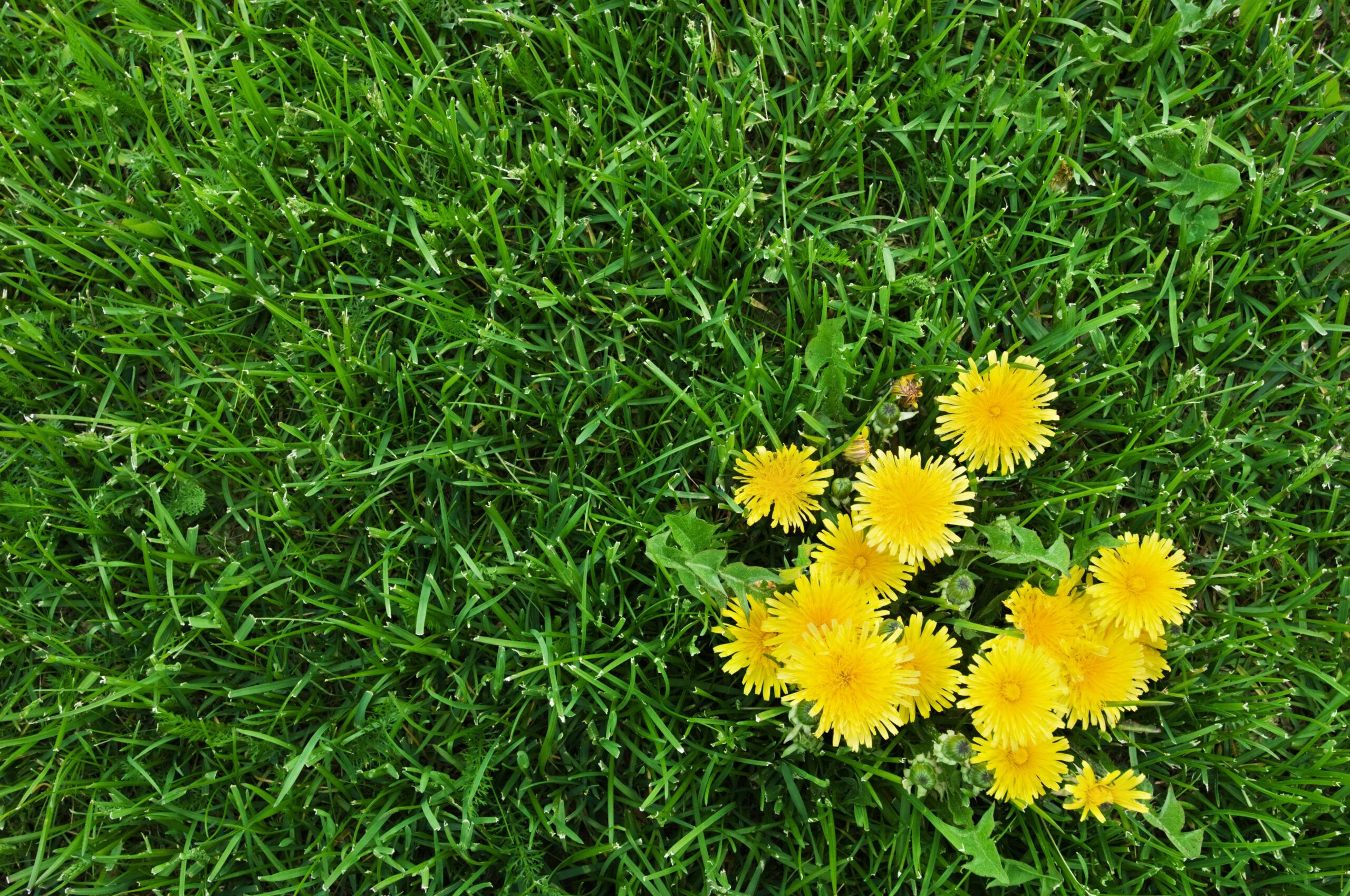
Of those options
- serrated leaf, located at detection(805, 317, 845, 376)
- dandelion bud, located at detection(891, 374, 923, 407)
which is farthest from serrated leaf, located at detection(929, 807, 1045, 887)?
serrated leaf, located at detection(805, 317, 845, 376)

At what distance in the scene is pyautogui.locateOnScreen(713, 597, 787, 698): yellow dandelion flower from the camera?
2.02 metres

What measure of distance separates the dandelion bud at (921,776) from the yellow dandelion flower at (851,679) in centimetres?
17

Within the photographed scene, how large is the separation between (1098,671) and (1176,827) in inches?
19.0

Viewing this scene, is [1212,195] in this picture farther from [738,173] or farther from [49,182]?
[49,182]

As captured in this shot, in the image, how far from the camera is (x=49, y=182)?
266 cm

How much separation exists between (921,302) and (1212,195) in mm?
847

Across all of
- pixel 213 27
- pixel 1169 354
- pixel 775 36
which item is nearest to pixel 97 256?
pixel 213 27

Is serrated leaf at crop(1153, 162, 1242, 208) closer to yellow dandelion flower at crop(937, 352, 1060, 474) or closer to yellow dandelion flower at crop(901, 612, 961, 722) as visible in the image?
yellow dandelion flower at crop(937, 352, 1060, 474)

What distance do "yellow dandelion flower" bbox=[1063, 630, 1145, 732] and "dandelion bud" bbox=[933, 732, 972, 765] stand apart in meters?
0.25

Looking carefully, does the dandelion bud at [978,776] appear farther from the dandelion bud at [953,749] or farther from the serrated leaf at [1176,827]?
the serrated leaf at [1176,827]

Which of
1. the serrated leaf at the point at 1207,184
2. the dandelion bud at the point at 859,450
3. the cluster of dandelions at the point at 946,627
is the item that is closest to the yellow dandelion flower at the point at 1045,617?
the cluster of dandelions at the point at 946,627

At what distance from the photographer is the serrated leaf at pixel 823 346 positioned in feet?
7.32

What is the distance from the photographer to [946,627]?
2.09 m

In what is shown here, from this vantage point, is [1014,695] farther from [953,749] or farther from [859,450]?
[859,450]
